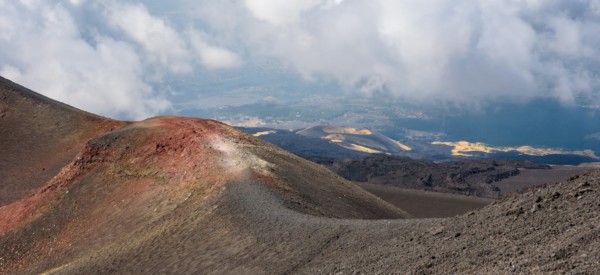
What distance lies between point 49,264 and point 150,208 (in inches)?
230

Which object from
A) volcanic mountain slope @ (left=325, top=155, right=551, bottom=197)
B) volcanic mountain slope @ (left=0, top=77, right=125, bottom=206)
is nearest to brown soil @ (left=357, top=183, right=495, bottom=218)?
volcanic mountain slope @ (left=325, top=155, right=551, bottom=197)

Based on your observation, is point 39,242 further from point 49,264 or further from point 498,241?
point 498,241

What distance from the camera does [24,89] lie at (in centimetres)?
6712

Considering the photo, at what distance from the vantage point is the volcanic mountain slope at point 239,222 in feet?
53.0

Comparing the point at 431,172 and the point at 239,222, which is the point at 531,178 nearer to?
the point at 431,172

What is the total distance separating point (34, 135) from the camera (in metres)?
57.8

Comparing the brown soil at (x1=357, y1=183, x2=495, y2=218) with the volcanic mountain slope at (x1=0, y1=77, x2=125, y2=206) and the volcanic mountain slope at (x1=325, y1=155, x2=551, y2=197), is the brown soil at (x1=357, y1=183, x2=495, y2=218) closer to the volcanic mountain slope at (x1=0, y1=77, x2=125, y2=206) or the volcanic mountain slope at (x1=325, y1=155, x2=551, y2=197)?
the volcanic mountain slope at (x1=325, y1=155, x2=551, y2=197)

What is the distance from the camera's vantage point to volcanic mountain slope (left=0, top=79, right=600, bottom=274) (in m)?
16.2

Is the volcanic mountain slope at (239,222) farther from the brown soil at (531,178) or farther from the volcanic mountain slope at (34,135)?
the brown soil at (531,178)

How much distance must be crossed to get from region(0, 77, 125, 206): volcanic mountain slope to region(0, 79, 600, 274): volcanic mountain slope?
34.3 feet

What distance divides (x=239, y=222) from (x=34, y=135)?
125ft

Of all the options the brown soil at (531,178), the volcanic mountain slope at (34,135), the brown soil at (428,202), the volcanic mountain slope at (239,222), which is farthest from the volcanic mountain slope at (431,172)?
the volcanic mountain slope at (34,135)

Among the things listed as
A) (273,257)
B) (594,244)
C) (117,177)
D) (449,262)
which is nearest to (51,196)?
(117,177)

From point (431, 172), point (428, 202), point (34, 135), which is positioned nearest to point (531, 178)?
point (431, 172)
